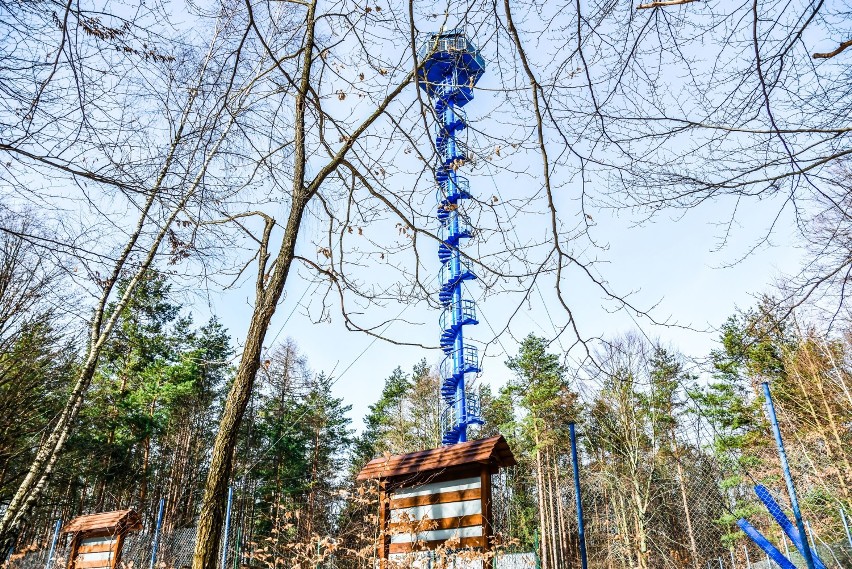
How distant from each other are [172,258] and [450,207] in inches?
90.7

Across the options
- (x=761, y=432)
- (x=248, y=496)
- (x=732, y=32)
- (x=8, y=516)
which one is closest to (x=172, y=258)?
(x=8, y=516)

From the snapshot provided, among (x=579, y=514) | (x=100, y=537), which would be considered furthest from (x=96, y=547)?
(x=579, y=514)

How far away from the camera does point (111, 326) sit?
5340 mm

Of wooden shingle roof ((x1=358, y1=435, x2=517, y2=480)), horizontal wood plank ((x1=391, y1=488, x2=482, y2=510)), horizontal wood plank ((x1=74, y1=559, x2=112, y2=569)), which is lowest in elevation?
horizontal wood plank ((x1=74, y1=559, x2=112, y2=569))

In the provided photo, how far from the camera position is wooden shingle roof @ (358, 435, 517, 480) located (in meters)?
4.91

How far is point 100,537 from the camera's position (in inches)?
331

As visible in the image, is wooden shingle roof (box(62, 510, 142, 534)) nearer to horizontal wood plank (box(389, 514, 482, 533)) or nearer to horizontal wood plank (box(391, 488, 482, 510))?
horizontal wood plank (box(391, 488, 482, 510))

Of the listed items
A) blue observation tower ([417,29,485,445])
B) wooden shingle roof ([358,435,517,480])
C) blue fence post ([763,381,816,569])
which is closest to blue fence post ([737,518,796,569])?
blue fence post ([763,381,816,569])

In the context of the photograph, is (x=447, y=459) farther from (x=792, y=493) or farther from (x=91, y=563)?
(x=91, y=563)

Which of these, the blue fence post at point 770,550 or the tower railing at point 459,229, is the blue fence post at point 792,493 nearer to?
the blue fence post at point 770,550

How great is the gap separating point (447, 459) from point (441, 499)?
1.37ft

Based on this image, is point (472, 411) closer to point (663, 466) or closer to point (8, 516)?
point (663, 466)

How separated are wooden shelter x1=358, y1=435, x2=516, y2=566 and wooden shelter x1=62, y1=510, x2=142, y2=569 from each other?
5110 mm

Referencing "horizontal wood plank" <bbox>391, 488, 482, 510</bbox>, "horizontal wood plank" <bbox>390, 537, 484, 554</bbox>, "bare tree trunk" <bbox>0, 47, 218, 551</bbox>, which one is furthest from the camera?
"horizontal wood plank" <bbox>391, 488, 482, 510</bbox>
